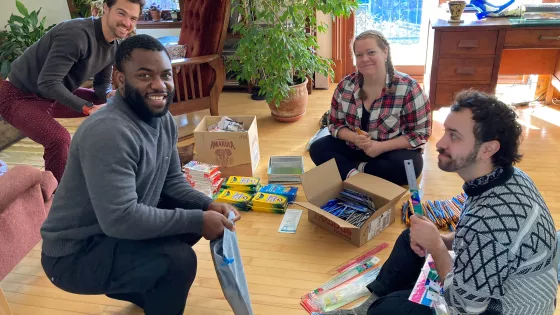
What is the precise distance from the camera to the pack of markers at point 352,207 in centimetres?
215

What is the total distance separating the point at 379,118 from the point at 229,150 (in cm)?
89

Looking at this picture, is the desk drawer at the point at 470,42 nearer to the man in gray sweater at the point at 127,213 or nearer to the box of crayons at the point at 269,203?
the box of crayons at the point at 269,203

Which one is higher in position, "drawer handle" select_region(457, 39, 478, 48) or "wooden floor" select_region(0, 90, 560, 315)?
"drawer handle" select_region(457, 39, 478, 48)

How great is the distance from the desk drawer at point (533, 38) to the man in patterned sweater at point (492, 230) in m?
1.87

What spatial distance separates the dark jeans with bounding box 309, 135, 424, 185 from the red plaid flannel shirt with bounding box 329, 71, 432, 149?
0.23 feet

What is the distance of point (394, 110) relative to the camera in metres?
2.29

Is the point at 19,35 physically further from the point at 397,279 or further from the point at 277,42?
the point at 397,279

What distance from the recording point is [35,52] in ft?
7.50

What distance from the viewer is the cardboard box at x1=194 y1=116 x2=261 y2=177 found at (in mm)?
2623

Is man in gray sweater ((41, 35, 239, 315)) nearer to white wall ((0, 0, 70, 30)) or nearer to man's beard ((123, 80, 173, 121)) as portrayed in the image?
man's beard ((123, 80, 173, 121))

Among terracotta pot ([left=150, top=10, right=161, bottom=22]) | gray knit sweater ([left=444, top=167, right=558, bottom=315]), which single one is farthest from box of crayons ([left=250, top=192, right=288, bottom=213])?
terracotta pot ([left=150, top=10, right=161, bottom=22])

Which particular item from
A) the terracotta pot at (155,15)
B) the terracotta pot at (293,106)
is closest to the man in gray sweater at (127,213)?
the terracotta pot at (293,106)

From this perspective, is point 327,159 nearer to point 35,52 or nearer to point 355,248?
point 355,248

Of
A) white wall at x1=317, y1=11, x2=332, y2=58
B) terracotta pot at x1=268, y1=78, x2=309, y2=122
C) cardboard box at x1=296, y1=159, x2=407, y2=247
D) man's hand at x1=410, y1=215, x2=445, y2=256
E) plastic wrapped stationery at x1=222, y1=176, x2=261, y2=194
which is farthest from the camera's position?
white wall at x1=317, y1=11, x2=332, y2=58
